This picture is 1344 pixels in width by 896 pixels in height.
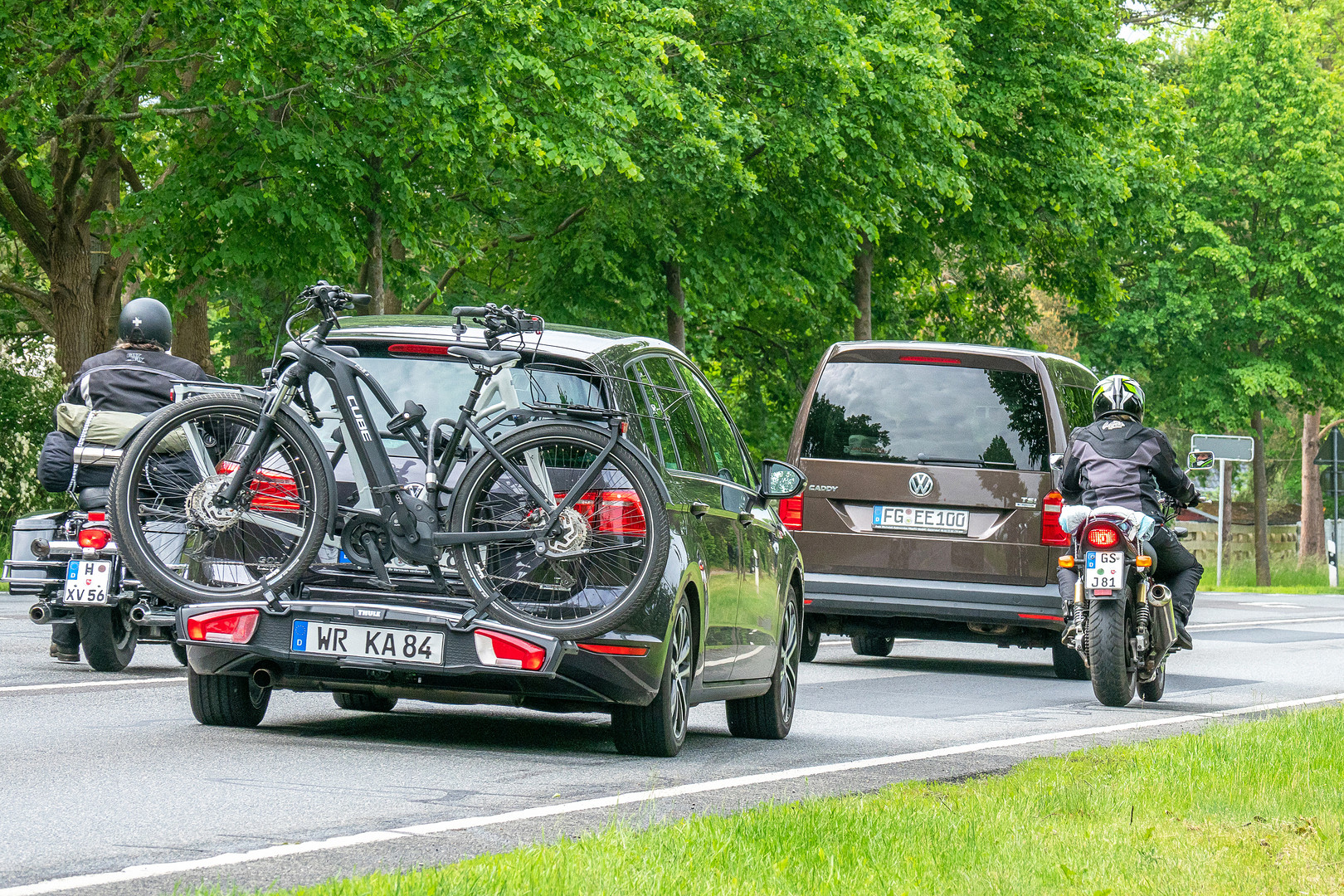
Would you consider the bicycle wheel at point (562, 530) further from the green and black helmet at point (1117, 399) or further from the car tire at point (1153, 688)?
the car tire at point (1153, 688)

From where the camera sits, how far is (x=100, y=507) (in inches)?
418

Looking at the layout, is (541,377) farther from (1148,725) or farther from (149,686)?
(1148,725)

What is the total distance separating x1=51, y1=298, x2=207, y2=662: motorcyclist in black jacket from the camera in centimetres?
1059

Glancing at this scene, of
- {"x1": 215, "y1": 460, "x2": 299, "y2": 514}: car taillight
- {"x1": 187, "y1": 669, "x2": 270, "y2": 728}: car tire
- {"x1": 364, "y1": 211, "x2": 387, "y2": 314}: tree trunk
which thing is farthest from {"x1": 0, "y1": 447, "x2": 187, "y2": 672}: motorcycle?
{"x1": 364, "y1": 211, "x2": 387, "y2": 314}: tree trunk

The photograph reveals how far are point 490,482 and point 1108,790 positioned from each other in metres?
2.68

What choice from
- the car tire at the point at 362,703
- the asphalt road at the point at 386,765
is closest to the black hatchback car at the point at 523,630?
the asphalt road at the point at 386,765

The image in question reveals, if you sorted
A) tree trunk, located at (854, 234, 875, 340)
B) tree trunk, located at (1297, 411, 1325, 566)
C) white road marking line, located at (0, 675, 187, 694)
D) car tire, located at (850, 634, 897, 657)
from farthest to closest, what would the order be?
tree trunk, located at (1297, 411, 1325, 566), tree trunk, located at (854, 234, 875, 340), car tire, located at (850, 634, 897, 657), white road marking line, located at (0, 675, 187, 694)

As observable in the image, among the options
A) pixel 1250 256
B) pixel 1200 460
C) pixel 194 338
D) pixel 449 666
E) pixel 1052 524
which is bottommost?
pixel 449 666

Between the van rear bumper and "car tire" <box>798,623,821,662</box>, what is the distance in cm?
49

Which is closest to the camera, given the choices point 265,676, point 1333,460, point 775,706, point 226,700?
point 265,676

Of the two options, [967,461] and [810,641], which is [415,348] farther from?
[810,641]

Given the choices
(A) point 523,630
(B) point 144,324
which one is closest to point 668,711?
(A) point 523,630

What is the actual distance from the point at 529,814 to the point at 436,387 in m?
2.19

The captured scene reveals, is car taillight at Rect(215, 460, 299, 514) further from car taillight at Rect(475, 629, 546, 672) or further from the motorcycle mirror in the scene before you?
the motorcycle mirror
